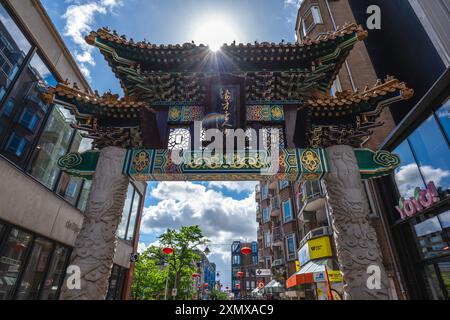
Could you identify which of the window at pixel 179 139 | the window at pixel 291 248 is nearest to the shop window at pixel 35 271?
→ the window at pixel 179 139

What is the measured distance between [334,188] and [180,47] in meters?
5.28

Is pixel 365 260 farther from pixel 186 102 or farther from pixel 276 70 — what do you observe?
pixel 186 102

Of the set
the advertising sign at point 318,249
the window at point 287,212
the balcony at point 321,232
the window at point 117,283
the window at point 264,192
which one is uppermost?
the window at point 264,192

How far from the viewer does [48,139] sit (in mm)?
8281

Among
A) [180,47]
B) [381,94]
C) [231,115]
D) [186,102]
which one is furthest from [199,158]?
[381,94]

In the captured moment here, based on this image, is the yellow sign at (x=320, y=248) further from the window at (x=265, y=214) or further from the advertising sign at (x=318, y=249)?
the window at (x=265, y=214)

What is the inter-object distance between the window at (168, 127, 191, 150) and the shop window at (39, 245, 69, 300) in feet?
20.3

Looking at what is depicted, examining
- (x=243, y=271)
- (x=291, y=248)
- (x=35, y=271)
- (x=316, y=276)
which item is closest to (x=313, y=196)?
(x=316, y=276)

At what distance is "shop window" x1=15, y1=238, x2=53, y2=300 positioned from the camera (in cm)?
698

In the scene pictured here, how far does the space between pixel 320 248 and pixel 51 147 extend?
49.7ft

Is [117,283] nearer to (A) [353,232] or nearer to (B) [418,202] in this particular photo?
(A) [353,232]

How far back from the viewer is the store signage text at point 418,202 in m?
7.00

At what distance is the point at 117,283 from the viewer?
1263 cm

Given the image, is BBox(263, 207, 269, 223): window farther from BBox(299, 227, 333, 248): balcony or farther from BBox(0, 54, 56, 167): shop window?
BBox(0, 54, 56, 167): shop window
